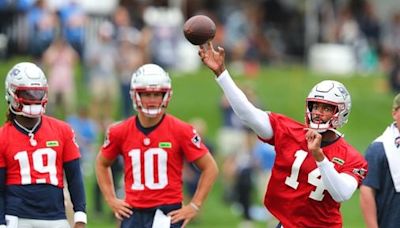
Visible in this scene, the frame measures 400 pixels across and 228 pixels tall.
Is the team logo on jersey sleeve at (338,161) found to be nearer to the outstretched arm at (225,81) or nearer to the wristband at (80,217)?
the outstretched arm at (225,81)

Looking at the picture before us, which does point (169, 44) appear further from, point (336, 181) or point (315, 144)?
point (315, 144)

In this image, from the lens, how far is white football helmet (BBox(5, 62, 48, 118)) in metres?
10.0

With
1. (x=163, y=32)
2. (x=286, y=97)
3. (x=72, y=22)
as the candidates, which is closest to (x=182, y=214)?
(x=72, y=22)

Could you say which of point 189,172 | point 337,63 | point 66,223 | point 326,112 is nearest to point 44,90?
point 66,223

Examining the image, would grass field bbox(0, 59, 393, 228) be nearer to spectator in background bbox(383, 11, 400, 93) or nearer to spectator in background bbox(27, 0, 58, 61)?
spectator in background bbox(383, 11, 400, 93)

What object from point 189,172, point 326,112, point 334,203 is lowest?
point 189,172

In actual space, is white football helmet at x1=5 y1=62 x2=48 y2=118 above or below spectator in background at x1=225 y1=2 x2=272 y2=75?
above

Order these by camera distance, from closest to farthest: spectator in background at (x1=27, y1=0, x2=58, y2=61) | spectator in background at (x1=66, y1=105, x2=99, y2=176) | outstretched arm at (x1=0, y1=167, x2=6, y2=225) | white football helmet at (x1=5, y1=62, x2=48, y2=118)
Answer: outstretched arm at (x1=0, y1=167, x2=6, y2=225) < white football helmet at (x1=5, y1=62, x2=48, y2=118) < spectator in background at (x1=66, y1=105, x2=99, y2=176) < spectator in background at (x1=27, y1=0, x2=58, y2=61)

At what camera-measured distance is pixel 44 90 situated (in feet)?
33.2

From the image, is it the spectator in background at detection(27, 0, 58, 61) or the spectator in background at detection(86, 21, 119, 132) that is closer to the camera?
the spectator in background at detection(86, 21, 119, 132)

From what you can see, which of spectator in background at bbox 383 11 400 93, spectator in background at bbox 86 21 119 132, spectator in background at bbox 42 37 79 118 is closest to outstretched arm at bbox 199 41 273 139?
spectator in background at bbox 86 21 119 132

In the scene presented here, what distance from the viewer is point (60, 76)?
21.9 metres

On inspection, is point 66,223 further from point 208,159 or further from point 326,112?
point 326,112

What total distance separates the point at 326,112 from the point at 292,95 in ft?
50.8
